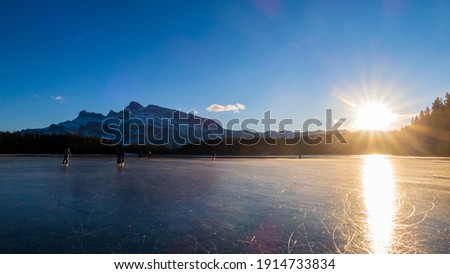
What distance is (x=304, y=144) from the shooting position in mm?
84750

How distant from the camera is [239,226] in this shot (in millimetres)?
5410

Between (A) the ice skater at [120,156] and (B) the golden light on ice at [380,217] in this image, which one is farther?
(A) the ice skater at [120,156]

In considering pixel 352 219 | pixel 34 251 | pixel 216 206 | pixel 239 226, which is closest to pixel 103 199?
pixel 216 206

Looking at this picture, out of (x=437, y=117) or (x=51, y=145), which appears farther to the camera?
(x=437, y=117)

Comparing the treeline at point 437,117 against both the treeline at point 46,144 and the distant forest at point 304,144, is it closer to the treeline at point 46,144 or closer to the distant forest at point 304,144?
the distant forest at point 304,144

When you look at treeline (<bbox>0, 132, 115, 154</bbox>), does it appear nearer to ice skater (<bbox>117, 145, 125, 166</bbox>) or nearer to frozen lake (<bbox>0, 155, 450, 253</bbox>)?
ice skater (<bbox>117, 145, 125, 166</bbox>)

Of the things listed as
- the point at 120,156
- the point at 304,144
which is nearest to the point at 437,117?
the point at 304,144

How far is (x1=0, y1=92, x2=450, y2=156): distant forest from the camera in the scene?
6694 cm

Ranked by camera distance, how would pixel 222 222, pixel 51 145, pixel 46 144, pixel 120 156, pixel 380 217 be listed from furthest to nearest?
pixel 51 145 < pixel 46 144 < pixel 120 156 < pixel 380 217 < pixel 222 222

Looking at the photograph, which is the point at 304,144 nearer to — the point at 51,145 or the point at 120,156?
the point at 51,145

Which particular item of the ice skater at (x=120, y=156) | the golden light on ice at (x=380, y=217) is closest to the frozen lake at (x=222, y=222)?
the golden light on ice at (x=380, y=217)

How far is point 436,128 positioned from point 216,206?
102 meters

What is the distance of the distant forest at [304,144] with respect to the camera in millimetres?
66938
